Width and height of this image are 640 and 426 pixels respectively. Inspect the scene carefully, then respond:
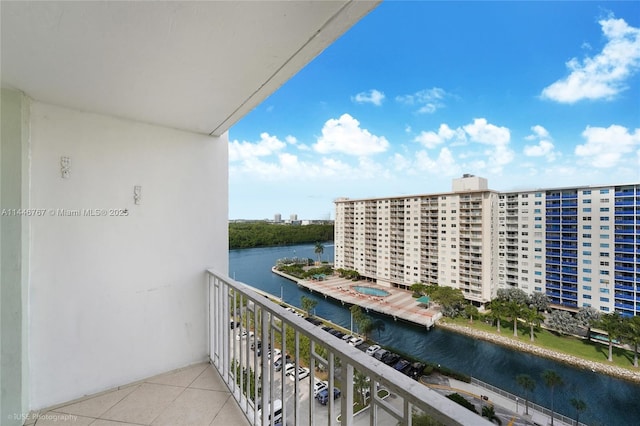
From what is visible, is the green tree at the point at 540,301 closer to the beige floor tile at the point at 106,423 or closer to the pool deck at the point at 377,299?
the pool deck at the point at 377,299

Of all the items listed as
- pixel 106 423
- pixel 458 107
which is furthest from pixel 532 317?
pixel 458 107

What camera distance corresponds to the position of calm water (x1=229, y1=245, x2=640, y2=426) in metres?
8.20

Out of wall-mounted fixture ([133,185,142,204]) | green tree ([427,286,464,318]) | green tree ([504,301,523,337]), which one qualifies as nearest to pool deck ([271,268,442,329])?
green tree ([427,286,464,318])

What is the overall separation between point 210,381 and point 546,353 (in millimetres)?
12718

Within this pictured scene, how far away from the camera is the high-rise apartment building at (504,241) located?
7688 millimetres

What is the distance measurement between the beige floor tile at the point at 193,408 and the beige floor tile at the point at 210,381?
0.04 m

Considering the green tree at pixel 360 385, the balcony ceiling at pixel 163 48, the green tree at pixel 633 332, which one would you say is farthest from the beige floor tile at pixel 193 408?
the green tree at pixel 633 332

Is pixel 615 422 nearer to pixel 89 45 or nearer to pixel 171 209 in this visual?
pixel 171 209

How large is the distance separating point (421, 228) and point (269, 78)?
11.4 metres

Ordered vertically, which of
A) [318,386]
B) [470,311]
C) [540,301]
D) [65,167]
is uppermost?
[65,167]

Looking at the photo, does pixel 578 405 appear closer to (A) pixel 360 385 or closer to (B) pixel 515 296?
(B) pixel 515 296

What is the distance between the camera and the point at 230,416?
1.50 m

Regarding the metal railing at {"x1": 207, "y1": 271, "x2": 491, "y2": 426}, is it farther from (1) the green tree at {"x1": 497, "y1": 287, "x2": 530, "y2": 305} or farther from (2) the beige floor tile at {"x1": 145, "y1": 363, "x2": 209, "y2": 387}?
(1) the green tree at {"x1": 497, "y1": 287, "x2": 530, "y2": 305}

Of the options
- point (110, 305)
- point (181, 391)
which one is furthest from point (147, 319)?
point (181, 391)
